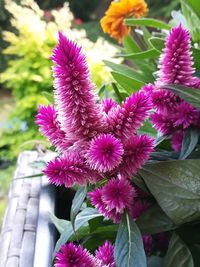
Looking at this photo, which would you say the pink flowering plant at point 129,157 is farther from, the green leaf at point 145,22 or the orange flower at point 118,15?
the orange flower at point 118,15

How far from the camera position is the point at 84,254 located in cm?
47

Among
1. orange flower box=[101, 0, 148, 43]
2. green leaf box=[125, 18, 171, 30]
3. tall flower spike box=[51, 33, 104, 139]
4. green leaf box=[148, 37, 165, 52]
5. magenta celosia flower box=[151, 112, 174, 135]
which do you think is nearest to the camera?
tall flower spike box=[51, 33, 104, 139]

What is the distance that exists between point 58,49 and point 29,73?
2.32 m

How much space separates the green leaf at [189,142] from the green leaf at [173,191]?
0.03 metres

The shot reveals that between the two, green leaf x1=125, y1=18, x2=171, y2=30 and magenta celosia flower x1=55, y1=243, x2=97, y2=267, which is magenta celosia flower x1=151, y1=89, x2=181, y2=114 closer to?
magenta celosia flower x1=55, y1=243, x2=97, y2=267

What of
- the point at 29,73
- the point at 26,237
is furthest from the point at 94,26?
the point at 26,237

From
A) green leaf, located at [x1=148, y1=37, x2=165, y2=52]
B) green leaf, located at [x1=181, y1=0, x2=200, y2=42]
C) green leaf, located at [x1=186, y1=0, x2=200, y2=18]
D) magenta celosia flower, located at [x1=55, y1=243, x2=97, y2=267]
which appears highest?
green leaf, located at [x1=181, y1=0, x2=200, y2=42]

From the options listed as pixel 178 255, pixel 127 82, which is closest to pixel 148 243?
pixel 178 255

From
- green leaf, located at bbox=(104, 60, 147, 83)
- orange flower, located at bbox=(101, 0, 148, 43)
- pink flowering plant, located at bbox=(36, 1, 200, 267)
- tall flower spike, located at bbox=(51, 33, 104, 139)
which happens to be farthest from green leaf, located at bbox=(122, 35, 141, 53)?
tall flower spike, located at bbox=(51, 33, 104, 139)

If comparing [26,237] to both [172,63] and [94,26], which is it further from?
[94,26]

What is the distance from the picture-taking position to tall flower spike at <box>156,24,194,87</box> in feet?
1.62

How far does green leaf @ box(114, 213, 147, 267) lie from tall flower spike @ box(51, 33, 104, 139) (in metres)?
0.11

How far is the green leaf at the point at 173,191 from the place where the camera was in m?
0.51

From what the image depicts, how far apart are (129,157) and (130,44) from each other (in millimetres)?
554
